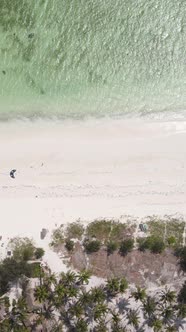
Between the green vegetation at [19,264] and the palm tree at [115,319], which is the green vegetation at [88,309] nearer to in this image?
the palm tree at [115,319]

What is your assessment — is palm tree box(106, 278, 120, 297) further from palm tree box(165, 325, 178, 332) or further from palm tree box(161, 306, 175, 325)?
palm tree box(165, 325, 178, 332)

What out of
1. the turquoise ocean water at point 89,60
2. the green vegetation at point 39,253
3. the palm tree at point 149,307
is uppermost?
the turquoise ocean water at point 89,60

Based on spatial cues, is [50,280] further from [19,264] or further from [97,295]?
[97,295]

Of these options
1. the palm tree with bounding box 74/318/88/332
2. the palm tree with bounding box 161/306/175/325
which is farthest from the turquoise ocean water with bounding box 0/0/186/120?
the palm tree with bounding box 74/318/88/332

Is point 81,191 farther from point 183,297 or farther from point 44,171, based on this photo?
point 183,297

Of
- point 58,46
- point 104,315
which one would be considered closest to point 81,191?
point 104,315

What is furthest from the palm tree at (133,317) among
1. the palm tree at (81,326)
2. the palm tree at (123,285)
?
the palm tree at (81,326)

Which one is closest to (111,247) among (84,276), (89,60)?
(84,276)
